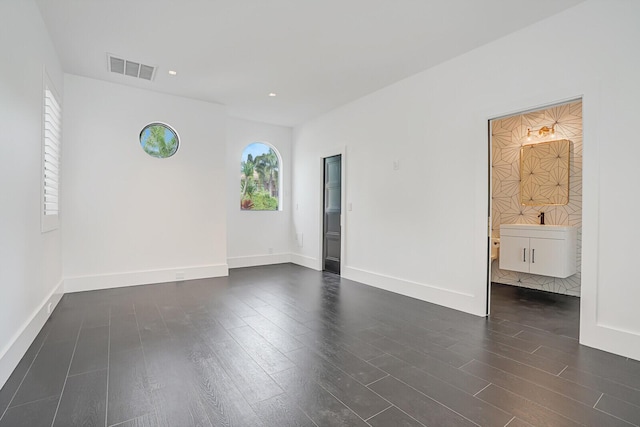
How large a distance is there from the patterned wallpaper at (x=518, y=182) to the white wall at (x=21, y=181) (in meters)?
5.45

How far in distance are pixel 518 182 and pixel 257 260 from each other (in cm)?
482

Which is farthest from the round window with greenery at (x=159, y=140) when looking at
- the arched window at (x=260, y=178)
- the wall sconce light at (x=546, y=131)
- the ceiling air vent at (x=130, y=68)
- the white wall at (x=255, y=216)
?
the wall sconce light at (x=546, y=131)

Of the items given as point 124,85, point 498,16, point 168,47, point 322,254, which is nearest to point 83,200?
point 124,85

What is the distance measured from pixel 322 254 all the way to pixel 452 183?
119 inches

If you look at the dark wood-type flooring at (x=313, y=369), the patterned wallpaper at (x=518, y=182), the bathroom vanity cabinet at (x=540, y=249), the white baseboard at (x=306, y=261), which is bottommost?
the dark wood-type flooring at (x=313, y=369)

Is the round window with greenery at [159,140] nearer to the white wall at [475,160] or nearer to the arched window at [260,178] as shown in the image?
the arched window at [260,178]

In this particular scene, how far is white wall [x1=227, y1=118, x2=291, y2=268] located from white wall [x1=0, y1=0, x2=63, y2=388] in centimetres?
321

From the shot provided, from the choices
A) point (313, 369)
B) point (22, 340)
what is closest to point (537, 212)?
point (313, 369)

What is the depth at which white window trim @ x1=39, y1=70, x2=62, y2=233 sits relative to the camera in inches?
126

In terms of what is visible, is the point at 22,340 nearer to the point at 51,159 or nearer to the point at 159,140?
the point at 51,159

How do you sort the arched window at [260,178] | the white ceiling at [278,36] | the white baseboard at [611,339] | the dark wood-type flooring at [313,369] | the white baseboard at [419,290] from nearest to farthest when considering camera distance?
the dark wood-type flooring at [313,369], the white baseboard at [611,339], the white ceiling at [278,36], the white baseboard at [419,290], the arched window at [260,178]

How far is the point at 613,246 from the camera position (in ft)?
8.57

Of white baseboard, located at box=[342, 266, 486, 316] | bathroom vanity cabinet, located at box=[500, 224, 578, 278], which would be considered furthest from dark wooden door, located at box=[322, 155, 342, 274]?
bathroom vanity cabinet, located at box=[500, 224, 578, 278]

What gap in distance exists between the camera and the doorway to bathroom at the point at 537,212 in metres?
4.21
